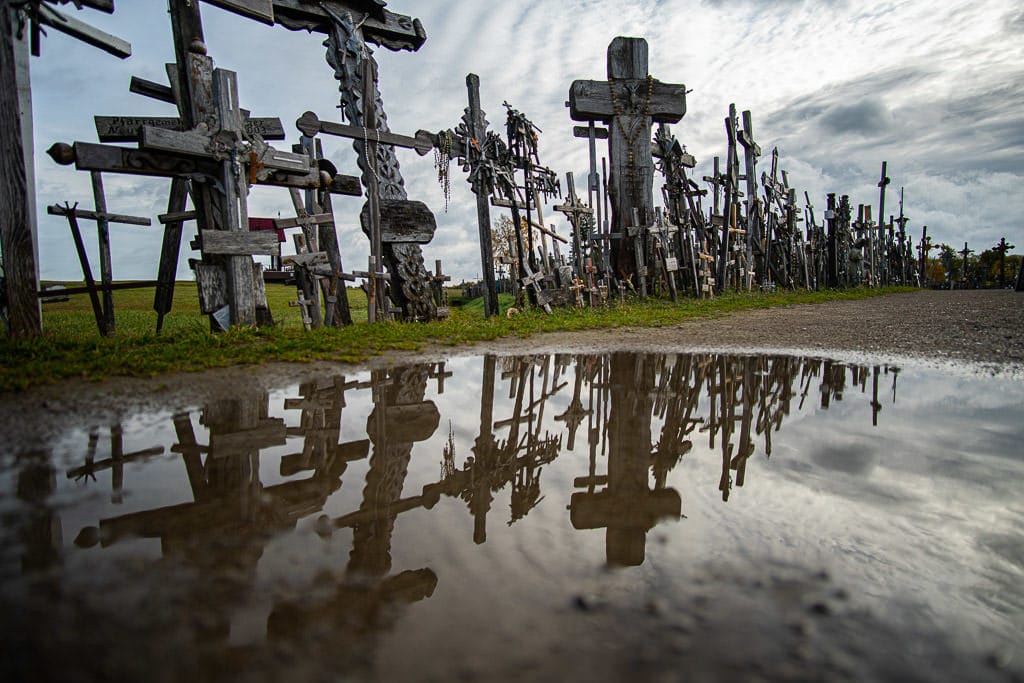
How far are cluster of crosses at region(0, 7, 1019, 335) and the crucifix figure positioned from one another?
4cm

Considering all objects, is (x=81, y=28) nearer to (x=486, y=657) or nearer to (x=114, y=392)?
(x=114, y=392)

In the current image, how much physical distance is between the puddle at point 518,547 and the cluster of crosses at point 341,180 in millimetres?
5207

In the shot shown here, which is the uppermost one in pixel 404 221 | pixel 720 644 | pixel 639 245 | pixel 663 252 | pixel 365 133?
pixel 365 133

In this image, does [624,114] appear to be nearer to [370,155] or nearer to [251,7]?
[370,155]

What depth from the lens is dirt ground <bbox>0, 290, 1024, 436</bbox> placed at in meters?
4.23

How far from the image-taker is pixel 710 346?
295 inches

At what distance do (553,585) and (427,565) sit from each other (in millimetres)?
450

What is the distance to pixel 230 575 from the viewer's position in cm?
179

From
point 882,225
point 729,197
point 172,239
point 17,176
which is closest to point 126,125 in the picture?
point 17,176

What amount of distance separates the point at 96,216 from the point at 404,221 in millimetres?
5260

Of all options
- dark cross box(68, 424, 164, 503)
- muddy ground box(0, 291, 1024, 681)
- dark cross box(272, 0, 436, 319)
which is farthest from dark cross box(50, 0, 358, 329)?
muddy ground box(0, 291, 1024, 681)

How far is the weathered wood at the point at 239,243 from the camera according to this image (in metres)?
7.62

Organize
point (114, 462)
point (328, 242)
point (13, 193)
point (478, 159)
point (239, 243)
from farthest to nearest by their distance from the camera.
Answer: point (478, 159) → point (328, 242) → point (239, 243) → point (13, 193) → point (114, 462)

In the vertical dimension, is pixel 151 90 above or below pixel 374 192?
above
